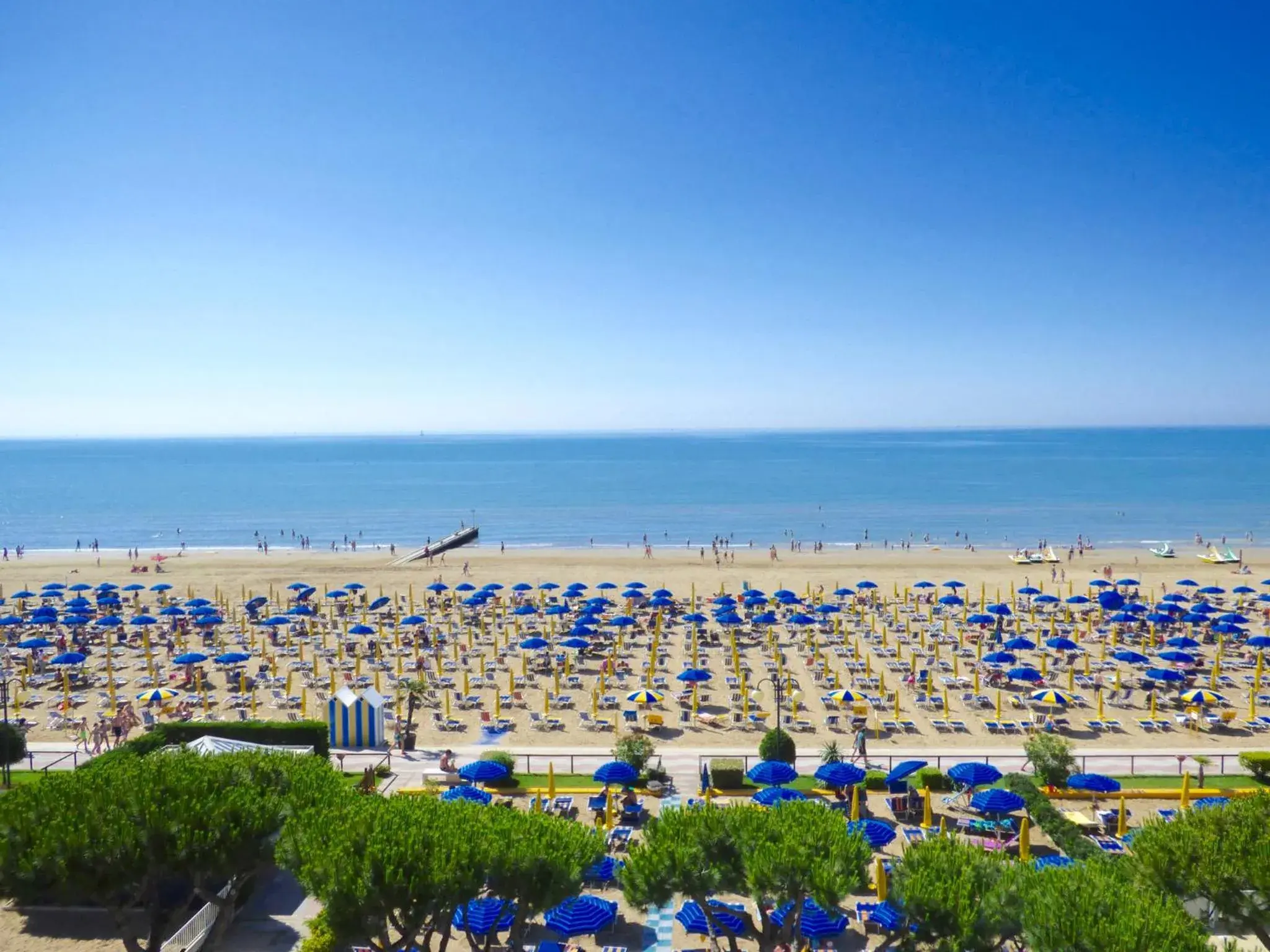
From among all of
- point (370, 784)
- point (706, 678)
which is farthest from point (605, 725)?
point (370, 784)

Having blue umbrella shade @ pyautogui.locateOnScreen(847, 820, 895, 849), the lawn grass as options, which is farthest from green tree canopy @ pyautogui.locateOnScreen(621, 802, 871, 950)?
the lawn grass

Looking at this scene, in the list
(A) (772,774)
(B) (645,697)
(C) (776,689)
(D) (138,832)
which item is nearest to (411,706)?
(B) (645,697)

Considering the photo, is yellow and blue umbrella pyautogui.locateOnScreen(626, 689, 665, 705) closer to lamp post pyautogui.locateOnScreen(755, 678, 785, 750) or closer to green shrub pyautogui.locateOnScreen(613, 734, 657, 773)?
lamp post pyautogui.locateOnScreen(755, 678, 785, 750)

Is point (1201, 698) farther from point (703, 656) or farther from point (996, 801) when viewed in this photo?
point (703, 656)

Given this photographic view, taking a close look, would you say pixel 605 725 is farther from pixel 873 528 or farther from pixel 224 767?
pixel 873 528

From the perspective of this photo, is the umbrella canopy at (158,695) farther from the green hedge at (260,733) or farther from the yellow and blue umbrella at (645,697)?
the yellow and blue umbrella at (645,697)

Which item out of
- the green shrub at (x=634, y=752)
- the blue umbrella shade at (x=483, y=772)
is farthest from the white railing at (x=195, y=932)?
the green shrub at (x=634, y=752)
